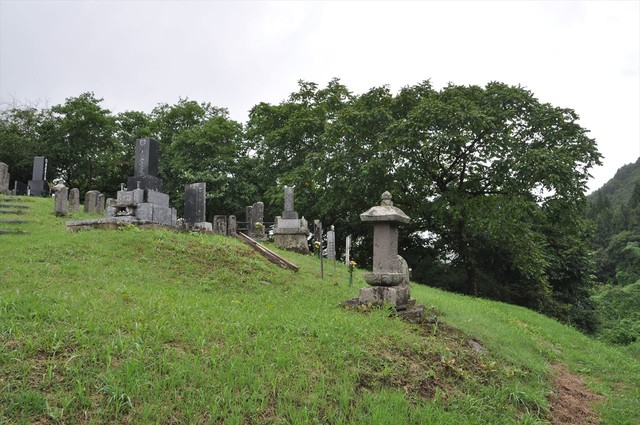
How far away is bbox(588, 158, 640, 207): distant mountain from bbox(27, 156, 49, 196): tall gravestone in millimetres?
70240

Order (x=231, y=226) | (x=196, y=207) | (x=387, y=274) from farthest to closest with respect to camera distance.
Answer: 1. (x=231, y=226)
2. (x=196, y=207)
3. (x=387, y=274)

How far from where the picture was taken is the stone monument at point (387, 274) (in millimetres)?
7574

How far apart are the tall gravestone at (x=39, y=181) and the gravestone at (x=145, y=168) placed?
16.7 metres

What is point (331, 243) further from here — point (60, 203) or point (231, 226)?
point (60, 203)

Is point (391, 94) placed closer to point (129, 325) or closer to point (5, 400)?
point (129, 325)

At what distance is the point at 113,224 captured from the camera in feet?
39.6

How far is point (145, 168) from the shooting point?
13680mm

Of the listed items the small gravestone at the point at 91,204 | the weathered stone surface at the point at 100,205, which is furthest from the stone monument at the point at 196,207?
the weathered stone surface at the point at 100,205

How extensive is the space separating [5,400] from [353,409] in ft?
9.70

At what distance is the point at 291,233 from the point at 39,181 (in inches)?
719

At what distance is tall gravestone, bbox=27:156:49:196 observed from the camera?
2633 centimetres

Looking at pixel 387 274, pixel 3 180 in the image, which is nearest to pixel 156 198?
pixel 387 274

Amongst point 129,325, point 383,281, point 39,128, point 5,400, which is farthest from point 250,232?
point 39,128

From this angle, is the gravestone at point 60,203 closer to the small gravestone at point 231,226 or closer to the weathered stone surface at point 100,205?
the weathered stone surface at point 100,205
